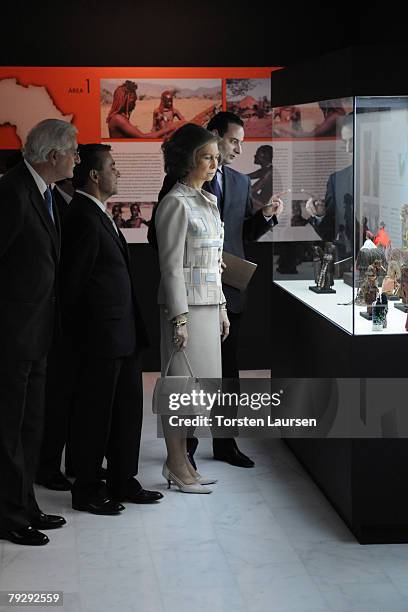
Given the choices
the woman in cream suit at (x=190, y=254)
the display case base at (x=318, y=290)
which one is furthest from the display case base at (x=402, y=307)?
the woman in cream suit at (x=190, y=254)

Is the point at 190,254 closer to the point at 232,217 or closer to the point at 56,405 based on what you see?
the point at 232,217

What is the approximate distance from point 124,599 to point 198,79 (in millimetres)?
4846

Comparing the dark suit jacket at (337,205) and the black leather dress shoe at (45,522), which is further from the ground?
the dark suit jacket at (337,205)

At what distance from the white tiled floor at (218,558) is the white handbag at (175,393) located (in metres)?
0.41

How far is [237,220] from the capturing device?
575cm

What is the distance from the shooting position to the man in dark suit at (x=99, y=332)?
4812 mm

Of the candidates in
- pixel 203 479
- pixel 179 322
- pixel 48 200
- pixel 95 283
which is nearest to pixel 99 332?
pixel 95 283

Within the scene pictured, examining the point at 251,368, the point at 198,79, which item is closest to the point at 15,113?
the point at 198,79

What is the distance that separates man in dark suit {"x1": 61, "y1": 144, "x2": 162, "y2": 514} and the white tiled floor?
10.2 inches

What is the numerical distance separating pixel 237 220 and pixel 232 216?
0.04 meters

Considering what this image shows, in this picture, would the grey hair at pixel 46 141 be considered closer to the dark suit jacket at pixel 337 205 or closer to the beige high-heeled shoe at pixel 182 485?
the dark suit jacket at pixel 337 205

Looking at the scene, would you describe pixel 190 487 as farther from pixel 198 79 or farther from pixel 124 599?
pixel 198 79

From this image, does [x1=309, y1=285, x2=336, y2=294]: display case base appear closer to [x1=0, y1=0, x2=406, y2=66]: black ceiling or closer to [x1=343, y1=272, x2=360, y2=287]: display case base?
[x1=343, y1=272, x2=360, y2=287]: display case base

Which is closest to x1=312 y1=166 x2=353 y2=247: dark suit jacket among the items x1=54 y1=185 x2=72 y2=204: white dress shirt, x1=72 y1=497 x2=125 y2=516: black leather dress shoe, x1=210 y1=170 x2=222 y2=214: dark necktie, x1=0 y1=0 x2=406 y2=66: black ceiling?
x1=210 y1=170 x2=222 y2=214: dark necktie
